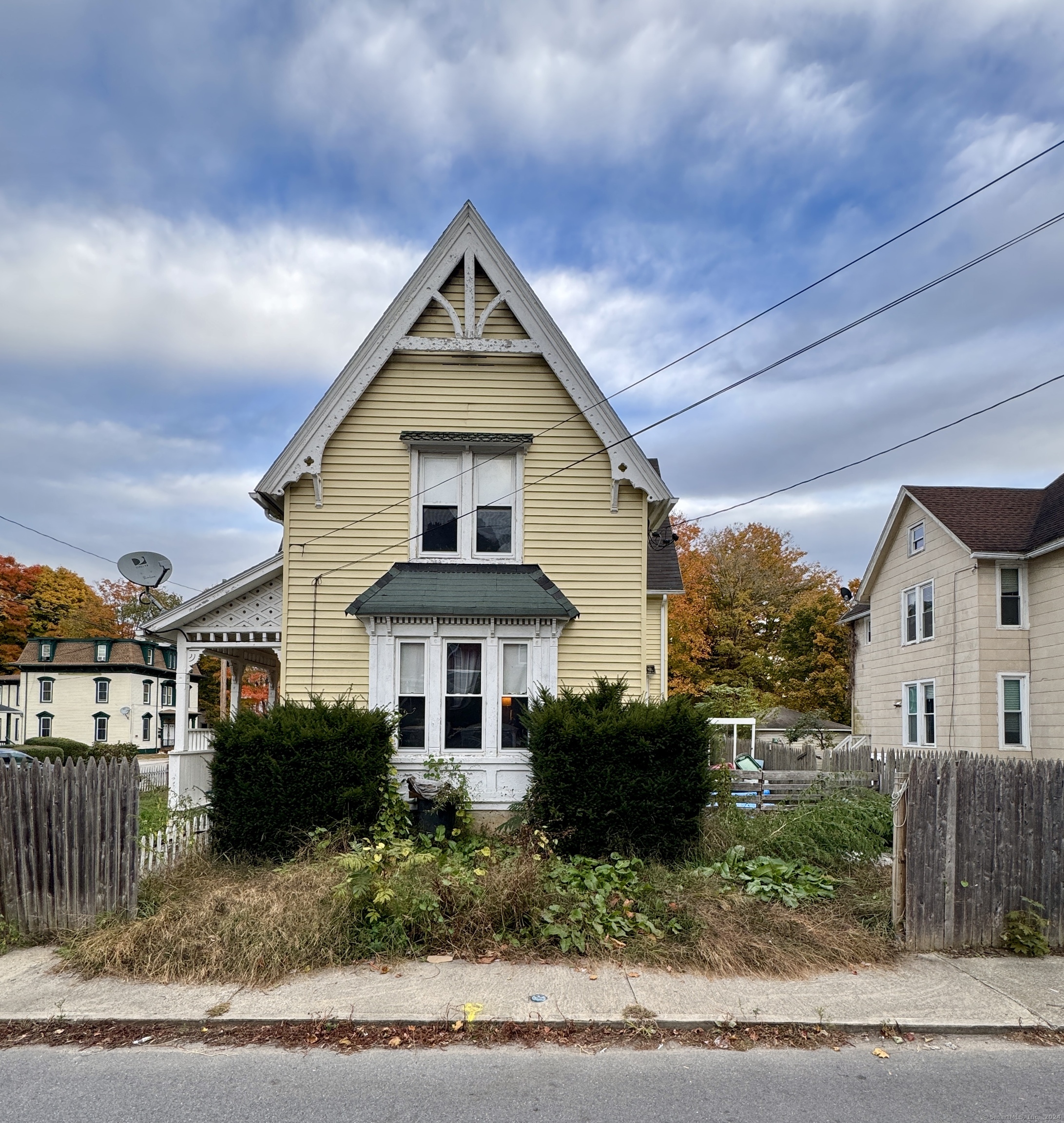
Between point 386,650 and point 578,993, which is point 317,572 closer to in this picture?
point 386,650

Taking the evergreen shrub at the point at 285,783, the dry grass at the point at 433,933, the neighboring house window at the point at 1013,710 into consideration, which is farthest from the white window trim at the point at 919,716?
the evergreen shrub at the point at 285,783

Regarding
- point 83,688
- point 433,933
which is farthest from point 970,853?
point 83,688

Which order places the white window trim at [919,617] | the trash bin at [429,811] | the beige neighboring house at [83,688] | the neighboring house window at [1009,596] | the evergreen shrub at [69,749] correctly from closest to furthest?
1. the trash bin at [429,811]
2. the neighboring house window at [1009,596]
3. the white window trim at [919,617]
4. the evergreen shrub at [69,749]
5. the beige neighboring house at [83,688]

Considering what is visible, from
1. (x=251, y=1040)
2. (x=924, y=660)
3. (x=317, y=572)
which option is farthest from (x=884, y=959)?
(x=924, y=660)

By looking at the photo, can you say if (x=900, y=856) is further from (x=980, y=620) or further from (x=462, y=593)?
(x=980, y=620)

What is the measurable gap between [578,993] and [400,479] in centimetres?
794

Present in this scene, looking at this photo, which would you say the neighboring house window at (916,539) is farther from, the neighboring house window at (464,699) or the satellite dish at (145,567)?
the satellite dish at (145,567)

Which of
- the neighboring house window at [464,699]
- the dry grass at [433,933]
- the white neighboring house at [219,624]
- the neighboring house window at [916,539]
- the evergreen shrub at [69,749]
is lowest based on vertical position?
the evergreen shrub at [69,749]

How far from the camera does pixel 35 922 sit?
7652 millimetres

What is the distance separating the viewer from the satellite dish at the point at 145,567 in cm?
1327

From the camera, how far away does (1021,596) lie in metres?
19.7

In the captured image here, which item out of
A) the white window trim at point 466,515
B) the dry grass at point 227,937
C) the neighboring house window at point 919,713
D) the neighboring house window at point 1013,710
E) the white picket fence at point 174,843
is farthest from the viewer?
the neighboring house window at point 919,713

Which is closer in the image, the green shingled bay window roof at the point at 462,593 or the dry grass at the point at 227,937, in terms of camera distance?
the dry grass at the point at 227,937

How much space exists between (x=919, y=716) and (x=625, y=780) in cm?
1624
